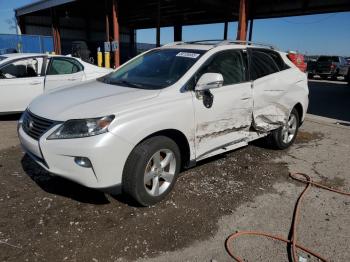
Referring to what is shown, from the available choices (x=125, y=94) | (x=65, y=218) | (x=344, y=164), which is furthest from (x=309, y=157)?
(x=65, y=218)

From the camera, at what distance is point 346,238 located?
10.3ft

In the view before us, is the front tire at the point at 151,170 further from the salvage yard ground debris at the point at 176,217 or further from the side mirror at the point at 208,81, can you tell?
the side mirror at the point at 208,81

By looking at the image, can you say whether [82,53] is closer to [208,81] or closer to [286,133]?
[286,133]

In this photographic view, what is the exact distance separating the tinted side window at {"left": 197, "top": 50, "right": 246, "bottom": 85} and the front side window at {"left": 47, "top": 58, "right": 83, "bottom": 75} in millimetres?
4819

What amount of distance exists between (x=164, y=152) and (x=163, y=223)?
746 mm

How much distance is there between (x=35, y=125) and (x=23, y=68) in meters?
4.70

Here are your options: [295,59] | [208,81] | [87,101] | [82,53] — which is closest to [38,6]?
[82,53]

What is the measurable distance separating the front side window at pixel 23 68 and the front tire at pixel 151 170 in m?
5.17

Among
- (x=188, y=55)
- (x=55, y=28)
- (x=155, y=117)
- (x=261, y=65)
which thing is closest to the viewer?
(x=155, y=117)

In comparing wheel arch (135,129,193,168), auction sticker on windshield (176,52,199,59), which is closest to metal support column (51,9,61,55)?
auction sticker on windshield (176,52,199,59)

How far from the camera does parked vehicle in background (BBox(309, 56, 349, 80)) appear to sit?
24203mm

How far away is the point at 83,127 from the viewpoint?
119 inches

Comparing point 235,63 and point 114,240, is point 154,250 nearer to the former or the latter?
point 114,240

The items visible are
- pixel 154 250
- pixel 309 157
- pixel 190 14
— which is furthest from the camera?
pixel 190 14
